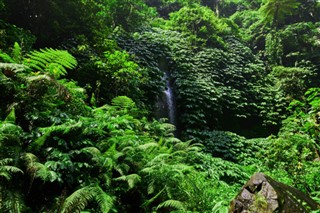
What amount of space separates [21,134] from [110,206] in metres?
1.65

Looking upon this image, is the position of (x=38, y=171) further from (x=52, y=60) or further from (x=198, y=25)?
(x=198, y=25)

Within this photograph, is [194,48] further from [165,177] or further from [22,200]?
[22,200]

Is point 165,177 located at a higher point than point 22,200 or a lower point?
lower

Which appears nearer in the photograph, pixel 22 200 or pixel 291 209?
pixel 22 200

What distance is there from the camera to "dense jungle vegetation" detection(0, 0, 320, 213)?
11.8 ft

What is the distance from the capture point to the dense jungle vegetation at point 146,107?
11.8ft

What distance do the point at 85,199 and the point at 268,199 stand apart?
2.32 m

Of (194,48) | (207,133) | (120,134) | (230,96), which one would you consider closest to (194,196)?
(120,134)

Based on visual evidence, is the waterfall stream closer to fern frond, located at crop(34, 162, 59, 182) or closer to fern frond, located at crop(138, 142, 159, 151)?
fern frond, located at crop(138, 142, 159, 151)

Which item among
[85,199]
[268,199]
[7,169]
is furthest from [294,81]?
[7,169]

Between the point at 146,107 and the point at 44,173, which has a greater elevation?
the point at 44,173

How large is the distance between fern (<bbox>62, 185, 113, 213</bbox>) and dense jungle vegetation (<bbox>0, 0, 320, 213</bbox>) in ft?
0.04

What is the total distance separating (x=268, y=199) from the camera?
135 inches

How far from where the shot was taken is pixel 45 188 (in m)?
3.45
